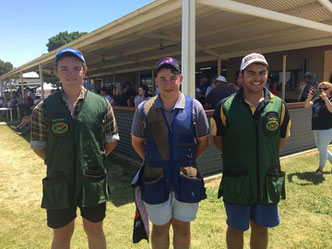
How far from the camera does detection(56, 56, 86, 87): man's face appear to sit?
1.91 m

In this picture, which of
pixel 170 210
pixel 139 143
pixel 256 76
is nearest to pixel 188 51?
pixel 256 76

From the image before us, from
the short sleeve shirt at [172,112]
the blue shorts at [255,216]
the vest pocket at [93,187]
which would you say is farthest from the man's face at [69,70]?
the blue shorts at [255,216]

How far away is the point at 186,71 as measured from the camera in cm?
403

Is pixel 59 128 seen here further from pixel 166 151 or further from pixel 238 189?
pixel 238 189

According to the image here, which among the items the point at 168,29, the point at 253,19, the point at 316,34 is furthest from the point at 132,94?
the point at 316,34

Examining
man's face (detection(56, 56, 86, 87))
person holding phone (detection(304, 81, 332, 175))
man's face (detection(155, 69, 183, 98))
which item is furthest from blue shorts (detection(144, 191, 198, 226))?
person holding phone (detection(304, 81, 332, 175))

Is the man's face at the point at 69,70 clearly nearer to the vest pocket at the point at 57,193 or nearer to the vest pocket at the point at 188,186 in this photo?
the vest pocket at the point at 57,193

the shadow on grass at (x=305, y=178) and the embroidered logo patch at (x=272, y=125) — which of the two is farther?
the shadow on grass at (x=305, y=178)

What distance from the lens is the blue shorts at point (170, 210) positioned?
2004 millimetres

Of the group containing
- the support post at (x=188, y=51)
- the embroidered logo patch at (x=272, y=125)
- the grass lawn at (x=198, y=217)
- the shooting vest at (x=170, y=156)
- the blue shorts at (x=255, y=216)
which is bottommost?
the grass lawn at (x=198, y=217)

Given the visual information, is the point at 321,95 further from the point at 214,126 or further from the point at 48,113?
the point at 48,113

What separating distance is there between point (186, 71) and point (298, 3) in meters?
3.45

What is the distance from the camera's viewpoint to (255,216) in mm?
2049

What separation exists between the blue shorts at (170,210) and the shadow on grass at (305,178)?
10.4ft
